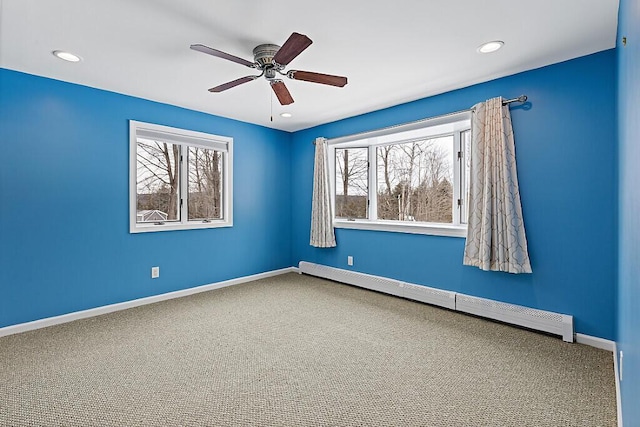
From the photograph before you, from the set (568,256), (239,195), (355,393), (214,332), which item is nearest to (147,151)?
(239,195)

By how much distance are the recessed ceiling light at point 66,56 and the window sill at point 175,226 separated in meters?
1.71

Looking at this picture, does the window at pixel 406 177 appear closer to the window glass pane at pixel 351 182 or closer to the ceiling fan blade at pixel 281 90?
the window glass pane at pixel 351 182

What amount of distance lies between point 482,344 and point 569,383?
2.08ft

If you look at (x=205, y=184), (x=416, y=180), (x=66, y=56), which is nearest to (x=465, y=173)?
(x=416, y=180)

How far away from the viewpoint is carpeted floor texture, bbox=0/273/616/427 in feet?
5.82

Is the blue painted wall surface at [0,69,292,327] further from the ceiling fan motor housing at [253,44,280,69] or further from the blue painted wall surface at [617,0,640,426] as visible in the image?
the blue painted wall surface at [617,0,640,426]

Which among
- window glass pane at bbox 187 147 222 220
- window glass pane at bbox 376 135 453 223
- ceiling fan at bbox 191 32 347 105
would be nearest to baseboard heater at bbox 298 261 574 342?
window glass pane at bbox 376 135 453 223

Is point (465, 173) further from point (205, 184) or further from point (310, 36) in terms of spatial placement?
point (205, 184)

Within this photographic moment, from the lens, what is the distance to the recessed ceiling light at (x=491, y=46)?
244 cm

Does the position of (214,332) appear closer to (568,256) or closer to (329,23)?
(329,23)

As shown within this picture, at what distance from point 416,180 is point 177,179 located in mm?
3052

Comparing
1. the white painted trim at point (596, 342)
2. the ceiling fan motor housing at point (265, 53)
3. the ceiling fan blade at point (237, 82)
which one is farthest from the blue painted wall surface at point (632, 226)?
the ceiling fan blade at point (237, 82)

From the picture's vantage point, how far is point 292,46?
1988 millimetres

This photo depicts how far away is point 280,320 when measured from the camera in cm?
321
